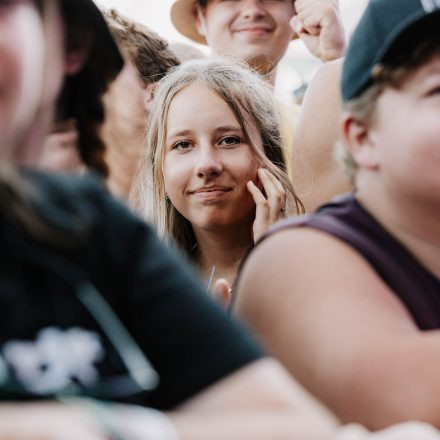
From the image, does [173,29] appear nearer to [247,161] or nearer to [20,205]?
[247,161]

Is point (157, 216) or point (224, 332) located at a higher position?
point (224, 332)

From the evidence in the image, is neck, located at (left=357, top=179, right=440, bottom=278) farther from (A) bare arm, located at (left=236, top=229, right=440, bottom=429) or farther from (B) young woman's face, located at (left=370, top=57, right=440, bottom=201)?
(A) bare arm, located at (left=236, top=229, right=440, bottom=429)

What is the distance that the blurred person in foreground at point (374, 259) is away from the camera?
1296mm

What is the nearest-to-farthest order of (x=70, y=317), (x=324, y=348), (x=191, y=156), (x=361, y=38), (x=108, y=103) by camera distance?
(x=70, y=317), (x=324, y=348), (x=108, y=103), (x=361, y=38), (x=191, y=156)

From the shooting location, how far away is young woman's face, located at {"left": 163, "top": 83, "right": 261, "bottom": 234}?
2.62 m

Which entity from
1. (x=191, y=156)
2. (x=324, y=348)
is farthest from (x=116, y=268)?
(x=191, y=156)

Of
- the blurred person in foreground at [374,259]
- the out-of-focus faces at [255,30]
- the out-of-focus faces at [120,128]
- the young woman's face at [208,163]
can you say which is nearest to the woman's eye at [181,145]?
the young woman's face at [208,163]

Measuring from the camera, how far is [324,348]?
132cm

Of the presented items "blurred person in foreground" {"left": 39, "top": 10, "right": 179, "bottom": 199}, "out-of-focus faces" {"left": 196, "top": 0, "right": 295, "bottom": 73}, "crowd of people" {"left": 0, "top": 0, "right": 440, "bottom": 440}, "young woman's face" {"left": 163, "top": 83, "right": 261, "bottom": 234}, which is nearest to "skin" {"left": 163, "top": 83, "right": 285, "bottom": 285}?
"young woman's face" {"left": 163, "top": 83, "right": 261, "bottom": 234}

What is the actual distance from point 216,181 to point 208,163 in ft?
0.22

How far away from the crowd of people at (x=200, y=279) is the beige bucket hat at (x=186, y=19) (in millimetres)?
1585

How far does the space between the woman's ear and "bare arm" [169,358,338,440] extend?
636 mm

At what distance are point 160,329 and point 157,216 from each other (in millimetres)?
1814

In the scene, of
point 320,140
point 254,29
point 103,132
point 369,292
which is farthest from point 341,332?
point 254,29
